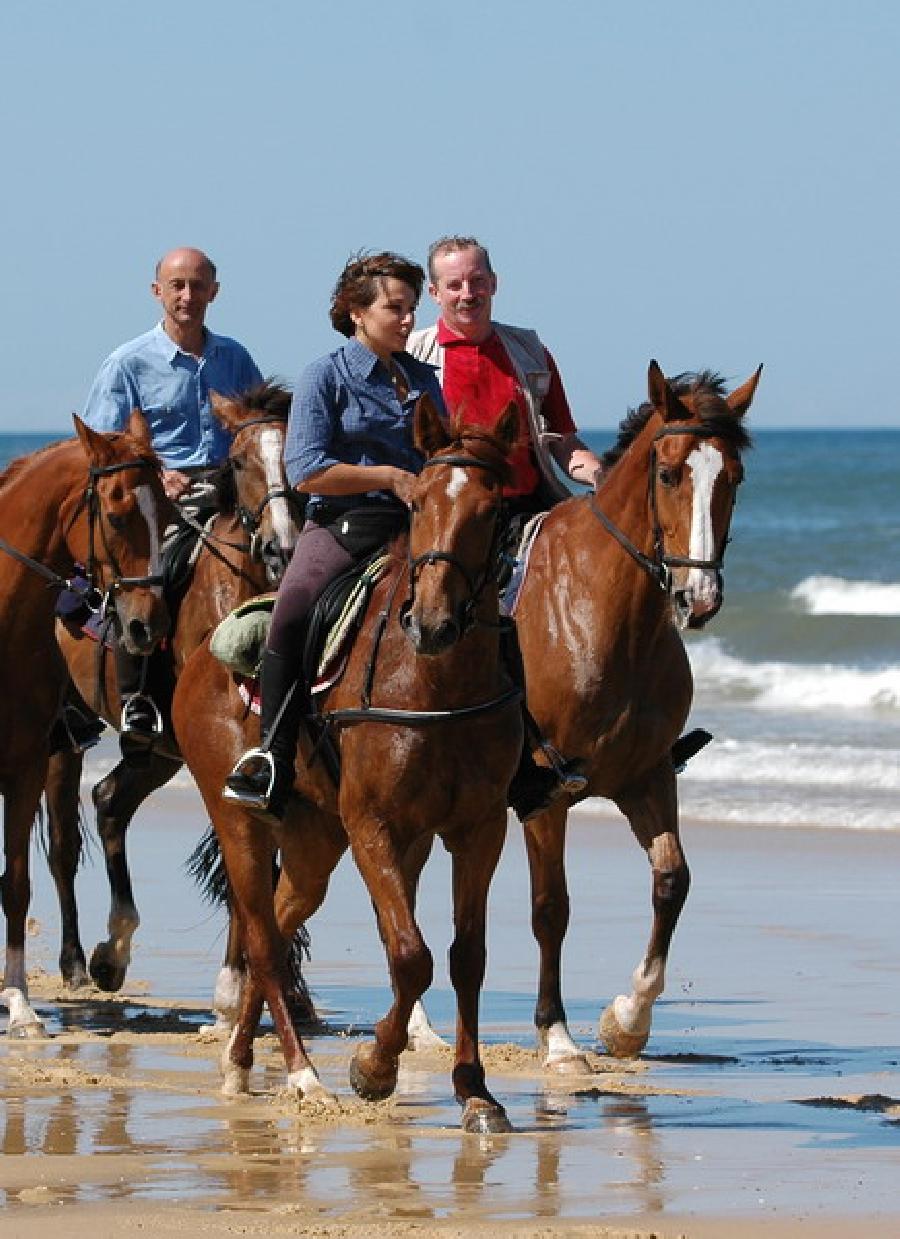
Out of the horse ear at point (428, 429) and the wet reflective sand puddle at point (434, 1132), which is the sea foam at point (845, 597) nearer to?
the wet reflective sand puddle at point (434, 1132)

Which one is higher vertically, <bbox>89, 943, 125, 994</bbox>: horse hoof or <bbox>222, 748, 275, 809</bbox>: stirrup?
<bbox>222, 748, 275, 809</bbox>: stirrup

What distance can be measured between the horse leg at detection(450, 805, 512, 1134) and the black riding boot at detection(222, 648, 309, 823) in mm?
615

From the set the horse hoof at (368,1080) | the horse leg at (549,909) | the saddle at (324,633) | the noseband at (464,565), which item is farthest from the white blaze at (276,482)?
the horse hoof at (368,1080)

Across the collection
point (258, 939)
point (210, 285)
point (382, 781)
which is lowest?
point (258, 939)

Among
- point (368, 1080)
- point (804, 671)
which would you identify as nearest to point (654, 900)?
point (368, 1080)

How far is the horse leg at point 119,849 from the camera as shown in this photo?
34.2 feet

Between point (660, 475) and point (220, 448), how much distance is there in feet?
7.85

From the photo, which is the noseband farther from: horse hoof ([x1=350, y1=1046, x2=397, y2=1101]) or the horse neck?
the horse neck

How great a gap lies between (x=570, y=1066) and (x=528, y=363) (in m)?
2.37

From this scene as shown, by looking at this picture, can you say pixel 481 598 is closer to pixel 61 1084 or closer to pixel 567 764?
pixel 567 764

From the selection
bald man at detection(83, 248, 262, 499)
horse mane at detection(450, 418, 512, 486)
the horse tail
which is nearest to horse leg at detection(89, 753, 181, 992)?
the horse tail

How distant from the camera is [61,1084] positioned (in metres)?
8.34

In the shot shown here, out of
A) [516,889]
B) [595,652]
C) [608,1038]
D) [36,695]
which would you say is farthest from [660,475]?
[516,889]

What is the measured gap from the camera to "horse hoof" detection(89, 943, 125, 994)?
10.4 metres
